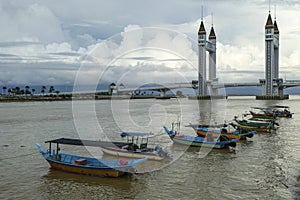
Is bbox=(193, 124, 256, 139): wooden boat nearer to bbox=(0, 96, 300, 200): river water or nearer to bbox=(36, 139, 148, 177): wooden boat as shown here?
bbox=(0, 96, 300, 200): river water

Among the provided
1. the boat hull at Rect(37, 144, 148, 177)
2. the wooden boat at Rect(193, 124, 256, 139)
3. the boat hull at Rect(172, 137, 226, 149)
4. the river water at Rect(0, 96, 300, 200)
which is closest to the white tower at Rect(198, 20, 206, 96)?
the wooden boat at Rect(193, 124, 256, 139)

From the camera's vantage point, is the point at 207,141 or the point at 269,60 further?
the point at 269,60

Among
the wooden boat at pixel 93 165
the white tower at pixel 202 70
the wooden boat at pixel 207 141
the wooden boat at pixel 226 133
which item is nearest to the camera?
the wooden boat at pixel 93 165

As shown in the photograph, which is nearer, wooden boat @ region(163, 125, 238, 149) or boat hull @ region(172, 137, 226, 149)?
wooden boat @ region(163, 125, 238, 149)

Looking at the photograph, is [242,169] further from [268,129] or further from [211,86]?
Result: [211,86]

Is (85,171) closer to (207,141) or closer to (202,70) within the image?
(207,141)

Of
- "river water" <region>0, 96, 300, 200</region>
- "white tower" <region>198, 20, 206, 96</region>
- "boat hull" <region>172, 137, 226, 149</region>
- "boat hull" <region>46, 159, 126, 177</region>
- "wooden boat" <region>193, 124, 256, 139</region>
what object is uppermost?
"white tower" <region>198, 20, 206, 96</region>

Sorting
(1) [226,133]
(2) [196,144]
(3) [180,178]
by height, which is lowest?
(3) [180,178]

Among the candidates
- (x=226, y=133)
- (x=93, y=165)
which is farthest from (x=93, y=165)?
(x=226, y=133)

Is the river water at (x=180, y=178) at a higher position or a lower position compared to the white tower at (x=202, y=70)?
lower

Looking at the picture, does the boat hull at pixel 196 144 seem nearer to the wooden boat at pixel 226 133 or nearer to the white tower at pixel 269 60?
the wooden boat at pixel 226 133

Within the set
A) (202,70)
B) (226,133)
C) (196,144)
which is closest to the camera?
(196,144)

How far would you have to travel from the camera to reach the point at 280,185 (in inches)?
434

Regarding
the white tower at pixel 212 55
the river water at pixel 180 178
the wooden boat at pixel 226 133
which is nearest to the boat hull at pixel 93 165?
the river water at pixel 180 178
